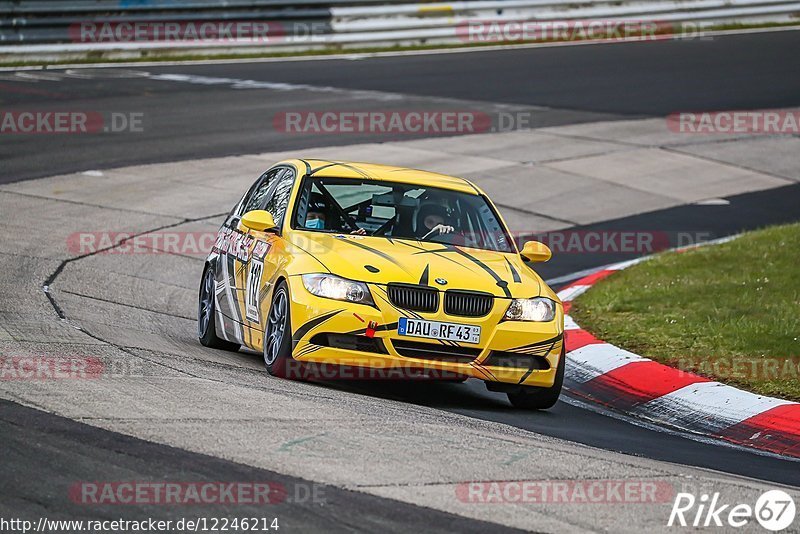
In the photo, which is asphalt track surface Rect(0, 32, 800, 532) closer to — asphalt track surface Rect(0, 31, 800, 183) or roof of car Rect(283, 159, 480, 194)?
asphalt track surface Rect(0, 31, 800, 183)

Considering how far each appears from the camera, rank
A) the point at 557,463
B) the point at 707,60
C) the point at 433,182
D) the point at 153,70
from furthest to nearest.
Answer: the point at 707,60, the point at 153,70, the point at 433,182, the point at 557,463

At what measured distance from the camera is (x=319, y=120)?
874 inches

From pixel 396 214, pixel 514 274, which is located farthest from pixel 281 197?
pixel 514 274

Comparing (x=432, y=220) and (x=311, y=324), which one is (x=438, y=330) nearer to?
(x=311, y=324)

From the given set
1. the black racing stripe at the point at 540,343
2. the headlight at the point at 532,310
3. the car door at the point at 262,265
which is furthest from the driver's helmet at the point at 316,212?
the black racing stripe at the point at 540,343

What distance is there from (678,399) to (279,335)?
2.72 metres

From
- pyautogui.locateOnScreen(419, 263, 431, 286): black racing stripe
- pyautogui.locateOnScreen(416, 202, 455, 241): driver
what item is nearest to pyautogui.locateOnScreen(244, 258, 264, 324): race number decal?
pyautogui.locateOnScreen(416, 202, 455, 241): driver

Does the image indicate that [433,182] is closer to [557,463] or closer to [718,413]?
[718,413]

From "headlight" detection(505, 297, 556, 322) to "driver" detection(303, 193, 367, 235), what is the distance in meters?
1.32

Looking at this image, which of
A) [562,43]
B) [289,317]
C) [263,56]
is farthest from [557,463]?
[562,43]

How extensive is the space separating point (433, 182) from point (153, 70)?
1899 cm

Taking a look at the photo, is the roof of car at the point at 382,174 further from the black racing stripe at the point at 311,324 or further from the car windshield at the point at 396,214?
the black racing stripe at the point at 311,324

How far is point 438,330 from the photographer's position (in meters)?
8.36

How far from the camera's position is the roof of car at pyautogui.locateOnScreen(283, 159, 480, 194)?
9836 mm
